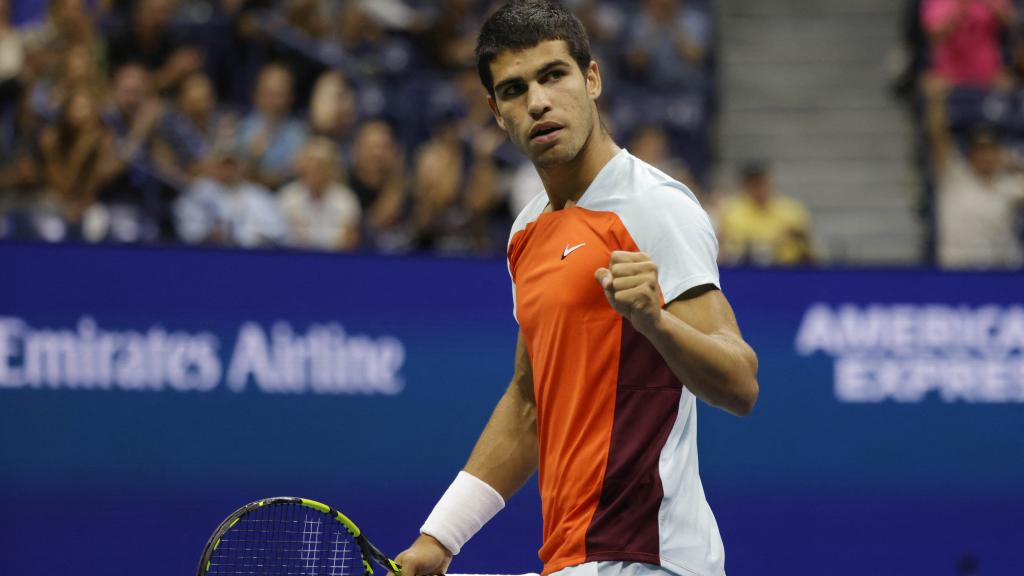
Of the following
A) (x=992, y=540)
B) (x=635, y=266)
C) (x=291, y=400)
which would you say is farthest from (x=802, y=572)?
(x=635, y=266)

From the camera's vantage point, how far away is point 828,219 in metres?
9.99

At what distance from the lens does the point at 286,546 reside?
5.25 metres

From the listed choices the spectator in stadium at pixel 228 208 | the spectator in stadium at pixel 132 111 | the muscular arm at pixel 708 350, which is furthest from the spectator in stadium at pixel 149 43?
the muscular arm at pixel 708 350

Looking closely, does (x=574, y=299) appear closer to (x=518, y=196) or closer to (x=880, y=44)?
(x=518, y=196)

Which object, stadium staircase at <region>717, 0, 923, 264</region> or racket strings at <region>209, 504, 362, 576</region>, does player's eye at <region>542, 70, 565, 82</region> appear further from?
stadium staircase at <region>717, 0, 923, 264</region>

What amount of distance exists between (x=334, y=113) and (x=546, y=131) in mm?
5613

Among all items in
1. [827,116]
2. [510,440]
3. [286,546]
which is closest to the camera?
[510,440]

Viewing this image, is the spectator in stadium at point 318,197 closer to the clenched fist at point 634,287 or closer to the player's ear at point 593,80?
the player's ear at point 593,80

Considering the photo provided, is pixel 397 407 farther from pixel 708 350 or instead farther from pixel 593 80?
Result: pixel 708 350

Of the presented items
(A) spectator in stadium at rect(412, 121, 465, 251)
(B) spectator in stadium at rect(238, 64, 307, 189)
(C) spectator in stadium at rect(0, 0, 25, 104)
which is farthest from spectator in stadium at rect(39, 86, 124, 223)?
(A) spectator in stadium at rect(412, 121, 465, 251)

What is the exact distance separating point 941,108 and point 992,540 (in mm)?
3674

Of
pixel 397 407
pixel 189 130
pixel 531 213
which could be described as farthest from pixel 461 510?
pixel 189 130

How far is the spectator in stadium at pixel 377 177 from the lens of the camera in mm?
8070

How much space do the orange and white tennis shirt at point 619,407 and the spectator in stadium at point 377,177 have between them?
16.2ft
